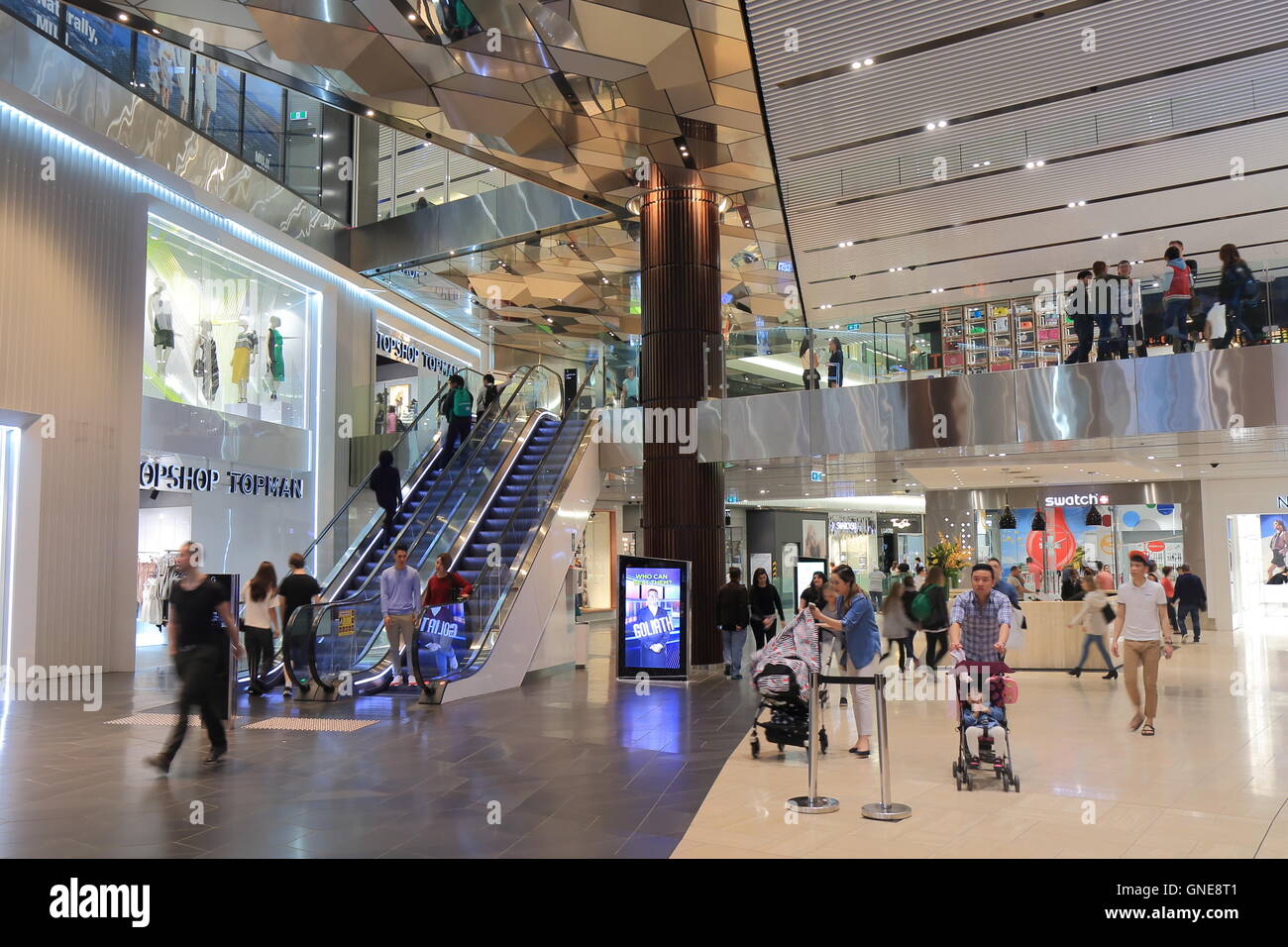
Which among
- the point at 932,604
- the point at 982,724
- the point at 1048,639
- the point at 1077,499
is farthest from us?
the point at 1077,499

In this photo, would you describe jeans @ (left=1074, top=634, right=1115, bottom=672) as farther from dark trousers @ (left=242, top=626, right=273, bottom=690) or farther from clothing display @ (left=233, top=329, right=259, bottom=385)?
clothing display @ (left=233, top=329, right=259, bottom=385)

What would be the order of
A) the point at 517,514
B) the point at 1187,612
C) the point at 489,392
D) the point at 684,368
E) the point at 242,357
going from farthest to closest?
the point at 1187,612
the point at 489,392
the point at 242,357
the point at 684,368
the point at 517,514

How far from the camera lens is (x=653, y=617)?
12.0m

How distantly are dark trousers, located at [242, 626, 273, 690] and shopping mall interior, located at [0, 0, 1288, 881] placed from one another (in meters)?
0.05

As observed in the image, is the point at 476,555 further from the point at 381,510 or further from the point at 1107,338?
the point at 1107,338

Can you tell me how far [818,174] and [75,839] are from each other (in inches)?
383

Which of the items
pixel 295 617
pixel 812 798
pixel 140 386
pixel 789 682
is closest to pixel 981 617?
pixel 789 682

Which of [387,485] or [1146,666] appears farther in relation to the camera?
[387,485]

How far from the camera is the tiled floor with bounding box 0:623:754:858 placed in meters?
4.93

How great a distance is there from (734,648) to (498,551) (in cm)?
326

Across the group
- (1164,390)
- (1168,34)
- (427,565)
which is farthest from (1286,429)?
(427,565)

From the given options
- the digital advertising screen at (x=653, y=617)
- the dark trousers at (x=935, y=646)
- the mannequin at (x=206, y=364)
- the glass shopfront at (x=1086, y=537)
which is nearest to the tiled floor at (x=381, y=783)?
the digital advertising screen at (x=653, y=617)

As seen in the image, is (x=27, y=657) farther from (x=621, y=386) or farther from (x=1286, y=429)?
(x=1286, y=429)

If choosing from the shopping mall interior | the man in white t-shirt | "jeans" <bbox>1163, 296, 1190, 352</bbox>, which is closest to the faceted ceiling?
the shopping mall interior
